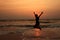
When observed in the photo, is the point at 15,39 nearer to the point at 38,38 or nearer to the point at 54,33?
the point at 38,38

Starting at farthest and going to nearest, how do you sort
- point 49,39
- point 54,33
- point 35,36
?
point 54,33
point 35,36
point 49,39

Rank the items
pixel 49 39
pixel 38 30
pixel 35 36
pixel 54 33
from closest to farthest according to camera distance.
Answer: pixel 49 39
pixel 35 36
pixel 54 33
pixel 38 30

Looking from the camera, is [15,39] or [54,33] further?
[54,33]

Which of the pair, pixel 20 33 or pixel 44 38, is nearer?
pixel 44 38

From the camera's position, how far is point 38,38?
1909cm

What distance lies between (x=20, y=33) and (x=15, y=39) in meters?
2.59

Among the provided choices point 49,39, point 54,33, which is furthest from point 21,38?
point 54,33

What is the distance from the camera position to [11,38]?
759 inches

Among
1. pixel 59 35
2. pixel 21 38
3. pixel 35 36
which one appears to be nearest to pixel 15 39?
pixel 21 38

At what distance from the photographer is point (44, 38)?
19.1m

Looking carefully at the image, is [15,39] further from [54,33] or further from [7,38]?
[54,33]

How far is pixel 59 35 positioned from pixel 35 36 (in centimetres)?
168

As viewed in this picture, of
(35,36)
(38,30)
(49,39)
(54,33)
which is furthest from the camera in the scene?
(38,30)

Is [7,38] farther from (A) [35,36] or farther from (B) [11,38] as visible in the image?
(A) [35,36]
